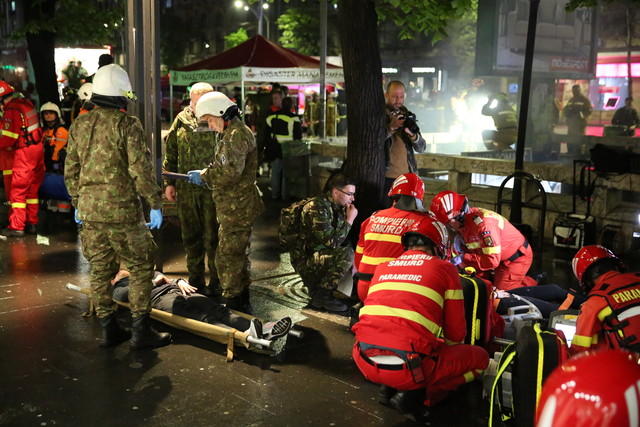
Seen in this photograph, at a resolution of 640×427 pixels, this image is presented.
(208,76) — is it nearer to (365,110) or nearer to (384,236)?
(365,110)

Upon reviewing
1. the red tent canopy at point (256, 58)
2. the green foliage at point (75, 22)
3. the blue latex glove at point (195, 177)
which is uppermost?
the green foliage at point (75, 22)

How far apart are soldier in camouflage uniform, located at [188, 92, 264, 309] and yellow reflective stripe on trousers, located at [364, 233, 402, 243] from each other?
1456 millimetres

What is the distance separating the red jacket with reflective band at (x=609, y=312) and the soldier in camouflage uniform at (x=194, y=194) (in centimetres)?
415

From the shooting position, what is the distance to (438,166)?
11633mm

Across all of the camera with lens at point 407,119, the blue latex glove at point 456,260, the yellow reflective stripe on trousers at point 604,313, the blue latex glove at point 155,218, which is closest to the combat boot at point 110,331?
the blue latex glove at point 155,218

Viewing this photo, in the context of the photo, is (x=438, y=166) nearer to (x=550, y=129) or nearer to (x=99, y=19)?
(x=550, y=129)

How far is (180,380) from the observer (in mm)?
5531

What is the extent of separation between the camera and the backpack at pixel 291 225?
7266 mm

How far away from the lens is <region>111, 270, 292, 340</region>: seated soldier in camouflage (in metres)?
5.87

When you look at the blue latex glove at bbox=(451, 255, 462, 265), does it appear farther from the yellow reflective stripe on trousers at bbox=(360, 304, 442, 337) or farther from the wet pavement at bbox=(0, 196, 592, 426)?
the yellow reflective stripe on trousers at bbox=(360, 304, 442, 337)

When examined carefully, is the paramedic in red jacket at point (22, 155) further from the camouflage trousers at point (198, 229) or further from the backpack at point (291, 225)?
the backpack at point (291, 225)

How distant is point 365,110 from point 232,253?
2690mm

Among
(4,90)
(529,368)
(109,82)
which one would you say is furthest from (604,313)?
(4,90)

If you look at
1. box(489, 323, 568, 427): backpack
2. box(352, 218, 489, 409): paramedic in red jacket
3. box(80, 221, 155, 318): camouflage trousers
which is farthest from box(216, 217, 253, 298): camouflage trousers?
box(489, 323, 568, 427): backpack
